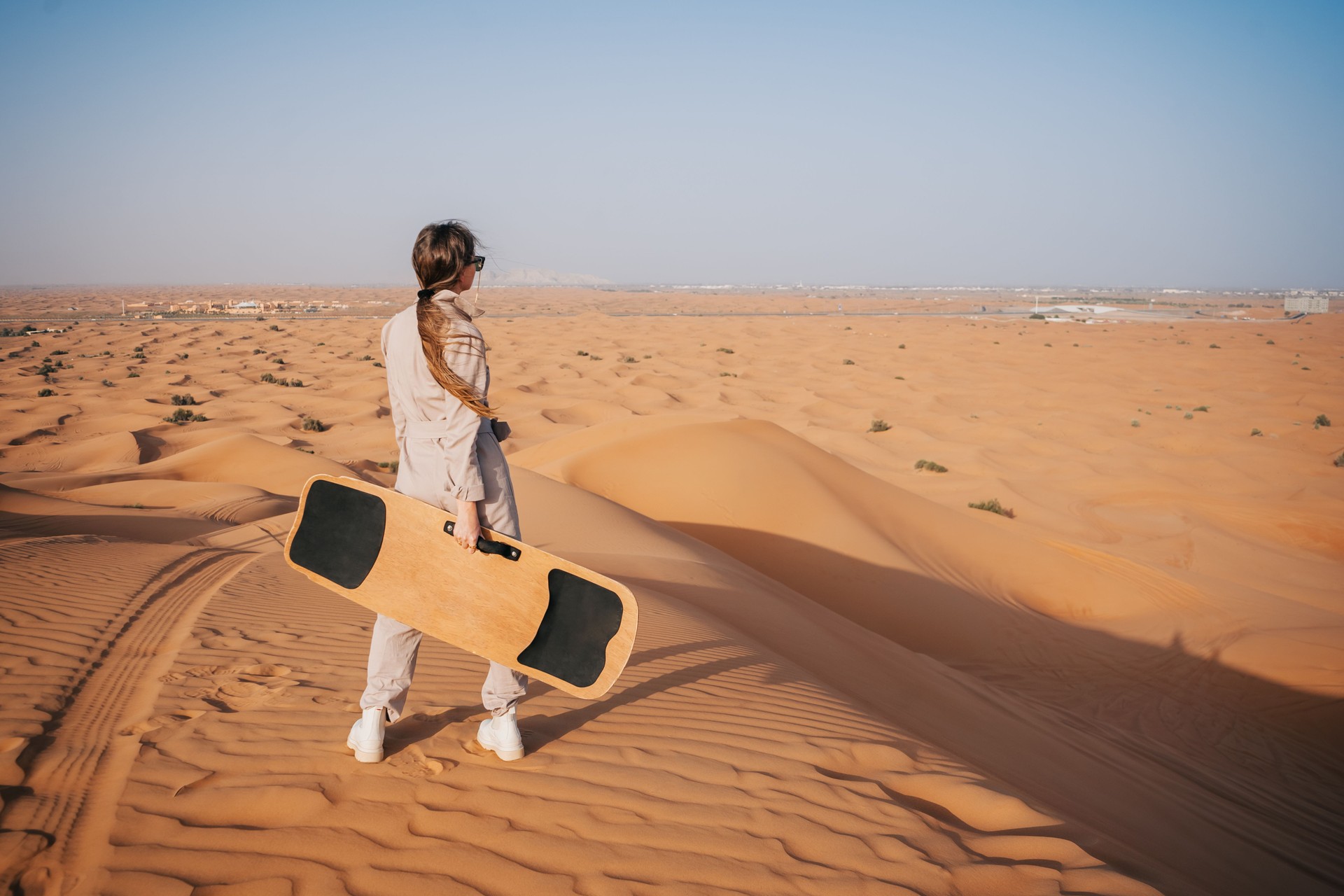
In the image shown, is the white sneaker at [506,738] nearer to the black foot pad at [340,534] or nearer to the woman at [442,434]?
the woman at [442,434]

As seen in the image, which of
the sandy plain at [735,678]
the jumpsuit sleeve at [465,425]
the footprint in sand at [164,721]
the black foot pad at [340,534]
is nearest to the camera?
the sandy plain at [735,678]

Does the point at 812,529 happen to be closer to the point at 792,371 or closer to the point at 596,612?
the point at 596,612

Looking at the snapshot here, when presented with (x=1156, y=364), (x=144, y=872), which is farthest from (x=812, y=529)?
(x=1156, y=364)

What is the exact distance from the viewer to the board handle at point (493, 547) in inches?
105

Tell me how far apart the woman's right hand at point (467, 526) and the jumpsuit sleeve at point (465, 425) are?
0.04m

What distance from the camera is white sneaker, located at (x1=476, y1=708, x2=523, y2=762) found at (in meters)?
2.87

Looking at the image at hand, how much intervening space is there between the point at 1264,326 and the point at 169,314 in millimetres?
73135

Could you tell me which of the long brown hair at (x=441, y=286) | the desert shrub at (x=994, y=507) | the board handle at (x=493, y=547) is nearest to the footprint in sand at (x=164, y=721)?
the board handle at (x=493, y=547)

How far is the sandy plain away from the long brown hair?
139 cm

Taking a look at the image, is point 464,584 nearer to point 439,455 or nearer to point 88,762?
point 439,455

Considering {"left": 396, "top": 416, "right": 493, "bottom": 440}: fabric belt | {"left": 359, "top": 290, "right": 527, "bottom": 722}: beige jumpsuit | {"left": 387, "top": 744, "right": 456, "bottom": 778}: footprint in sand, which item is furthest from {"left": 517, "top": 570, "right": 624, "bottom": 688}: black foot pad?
{"left": 396, "top": 416, "right": 493, "bottom": 440}: fabric belt

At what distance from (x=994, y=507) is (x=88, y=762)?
39.2 ft

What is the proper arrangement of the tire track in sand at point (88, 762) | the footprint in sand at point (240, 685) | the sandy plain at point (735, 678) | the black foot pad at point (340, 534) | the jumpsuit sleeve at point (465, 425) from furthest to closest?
1. the footprint in sand at point (240, 685)
2. the black foot pad at point (340, 534)
3. the jumpsuit sleeve at point (465, 425)
4. the sandy plain at point (735, 678)
5. the tire track in sand at point (88, 762)

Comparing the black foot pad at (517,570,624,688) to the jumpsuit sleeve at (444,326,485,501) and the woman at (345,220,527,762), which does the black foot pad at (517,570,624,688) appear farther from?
the jumpsuit sleeve at (444,326,485,501)
